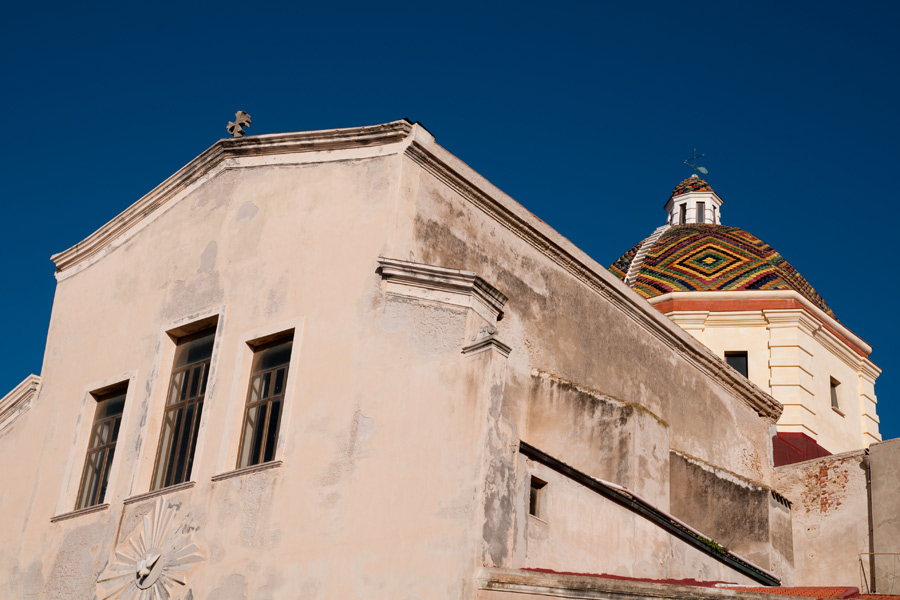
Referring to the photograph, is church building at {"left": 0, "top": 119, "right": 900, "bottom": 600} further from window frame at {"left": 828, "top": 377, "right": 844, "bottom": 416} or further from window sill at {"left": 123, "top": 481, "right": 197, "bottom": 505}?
window frame at {"left": 828, "top": 377, "right": 844, "bottom": 416}

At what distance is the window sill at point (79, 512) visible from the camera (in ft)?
43.1

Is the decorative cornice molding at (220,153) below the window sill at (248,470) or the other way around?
the other way around

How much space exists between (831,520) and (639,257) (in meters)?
11.4

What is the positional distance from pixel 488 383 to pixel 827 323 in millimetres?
15914

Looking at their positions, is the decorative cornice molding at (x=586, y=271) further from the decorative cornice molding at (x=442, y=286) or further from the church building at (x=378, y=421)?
the decorative cornice molding at (x=442, y=286)

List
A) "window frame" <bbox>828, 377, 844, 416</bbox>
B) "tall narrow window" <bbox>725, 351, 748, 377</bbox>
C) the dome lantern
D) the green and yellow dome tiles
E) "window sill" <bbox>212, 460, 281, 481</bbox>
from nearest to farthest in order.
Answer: "window sill" <bbox>212, 460, 281, 481</bbox>
"tall narrow window" <bbox>725, 351, 748, 377</bbox>
"window frame" <bbox>828, 377, 844, 416</bbox>
the green and yellow dome tiles
the dome lantern

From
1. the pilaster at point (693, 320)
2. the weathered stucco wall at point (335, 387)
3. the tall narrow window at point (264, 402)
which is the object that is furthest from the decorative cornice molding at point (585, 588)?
the pilaster at point (693, 320)

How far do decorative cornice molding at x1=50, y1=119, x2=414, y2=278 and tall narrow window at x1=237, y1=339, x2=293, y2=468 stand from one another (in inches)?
95.2

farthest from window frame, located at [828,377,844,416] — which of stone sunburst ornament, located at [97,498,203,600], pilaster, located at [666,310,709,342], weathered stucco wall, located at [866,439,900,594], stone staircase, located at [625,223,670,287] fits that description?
stone sunburst ornament, located at [97,498,203,600]

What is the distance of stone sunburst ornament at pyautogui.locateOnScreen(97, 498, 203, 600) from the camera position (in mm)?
11953

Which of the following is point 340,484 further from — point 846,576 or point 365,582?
point 846,576

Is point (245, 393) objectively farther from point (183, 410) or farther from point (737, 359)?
point (737, 359)

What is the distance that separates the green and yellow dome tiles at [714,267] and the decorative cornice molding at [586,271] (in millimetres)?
6977

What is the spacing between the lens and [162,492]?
1258 centimetres
